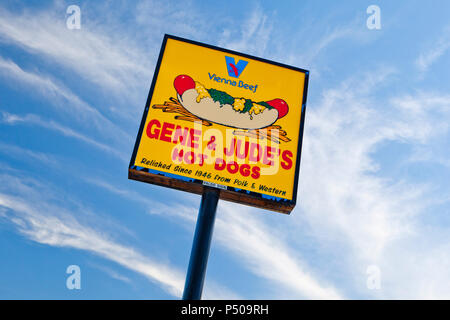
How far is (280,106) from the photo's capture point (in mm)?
8836

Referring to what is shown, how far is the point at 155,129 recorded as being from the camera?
25.7 ft

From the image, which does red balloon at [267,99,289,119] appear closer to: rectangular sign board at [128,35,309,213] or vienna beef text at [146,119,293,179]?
rectangular sign board at [128,35,309,213]

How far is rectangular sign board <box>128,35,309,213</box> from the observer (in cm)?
756

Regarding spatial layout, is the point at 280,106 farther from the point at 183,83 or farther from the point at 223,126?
the point at 183,83

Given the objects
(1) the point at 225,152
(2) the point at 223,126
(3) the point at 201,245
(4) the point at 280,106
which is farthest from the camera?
(4) the point at 280,106

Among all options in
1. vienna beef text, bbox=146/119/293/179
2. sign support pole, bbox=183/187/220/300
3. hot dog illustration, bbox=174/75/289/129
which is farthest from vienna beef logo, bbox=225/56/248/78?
sign support pole, bbox=183/187/220/300

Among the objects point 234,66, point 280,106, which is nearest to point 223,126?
point 280,106

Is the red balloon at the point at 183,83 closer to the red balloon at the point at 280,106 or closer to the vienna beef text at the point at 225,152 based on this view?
the vienna beef text at the point at 225,152

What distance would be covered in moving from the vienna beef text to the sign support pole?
0.74 metres

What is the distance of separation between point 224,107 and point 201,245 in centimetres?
352

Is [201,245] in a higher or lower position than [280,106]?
lower
